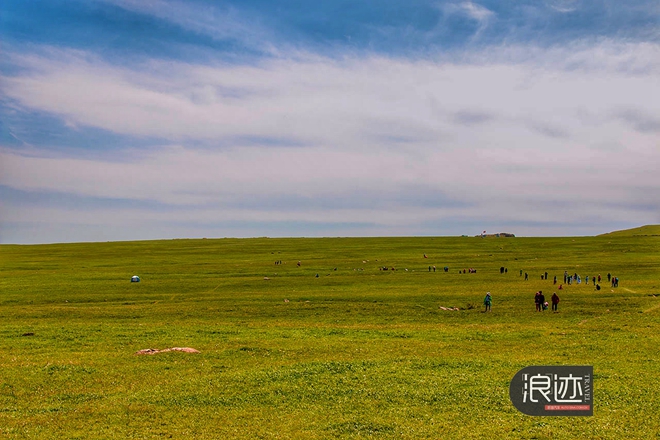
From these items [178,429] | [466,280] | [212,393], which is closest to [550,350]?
[212,393]

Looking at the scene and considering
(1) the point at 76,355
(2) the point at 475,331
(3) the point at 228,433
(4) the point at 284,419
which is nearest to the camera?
(3) the point at 228,433

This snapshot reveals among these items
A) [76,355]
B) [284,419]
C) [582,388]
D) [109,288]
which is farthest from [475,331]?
[109,288]

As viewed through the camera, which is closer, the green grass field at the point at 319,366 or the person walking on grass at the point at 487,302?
the green grass field at the point at 319,366

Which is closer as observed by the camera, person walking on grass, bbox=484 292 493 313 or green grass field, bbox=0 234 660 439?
green grass field, bbox=0 234 660 439

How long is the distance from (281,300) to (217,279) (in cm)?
3002

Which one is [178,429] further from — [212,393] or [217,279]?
[217,279]

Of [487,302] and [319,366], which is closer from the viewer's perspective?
[319,366]

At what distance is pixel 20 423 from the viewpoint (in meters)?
18.0

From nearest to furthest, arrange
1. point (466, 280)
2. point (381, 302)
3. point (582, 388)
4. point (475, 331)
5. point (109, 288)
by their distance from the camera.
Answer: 1. point (582, 388)
2. point (475, 331)
3. point (381, 302)
4. point (109, 288)
5. point (466, 280)

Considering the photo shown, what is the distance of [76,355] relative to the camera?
28516mm

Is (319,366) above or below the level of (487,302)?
below

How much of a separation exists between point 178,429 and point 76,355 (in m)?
14.7

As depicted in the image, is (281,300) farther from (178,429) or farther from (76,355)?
(178,429)

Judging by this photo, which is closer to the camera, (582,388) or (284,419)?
(284,419)
